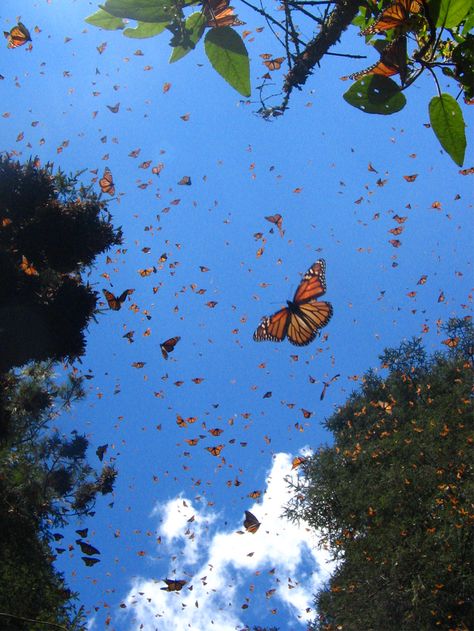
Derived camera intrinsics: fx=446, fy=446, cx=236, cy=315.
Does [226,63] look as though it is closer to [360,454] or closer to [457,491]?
[457,491]

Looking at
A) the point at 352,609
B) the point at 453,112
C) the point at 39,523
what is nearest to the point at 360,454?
the point at 352,609

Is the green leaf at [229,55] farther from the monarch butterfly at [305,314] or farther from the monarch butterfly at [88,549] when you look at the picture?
the monarch butterfly at [88,549]

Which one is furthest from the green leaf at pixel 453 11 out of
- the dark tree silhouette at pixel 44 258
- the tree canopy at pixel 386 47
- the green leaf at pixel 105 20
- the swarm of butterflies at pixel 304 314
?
the dark tree silhouette at pixel 44 258

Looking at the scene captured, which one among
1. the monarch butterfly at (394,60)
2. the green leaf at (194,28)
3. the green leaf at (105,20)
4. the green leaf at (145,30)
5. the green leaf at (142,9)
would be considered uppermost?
the green leaf at (194,28)

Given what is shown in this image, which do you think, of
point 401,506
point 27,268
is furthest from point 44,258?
point 401,506

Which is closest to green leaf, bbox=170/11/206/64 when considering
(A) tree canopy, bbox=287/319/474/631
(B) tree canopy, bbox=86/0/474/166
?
(B) tree canopy, bbox=86/0/474/166

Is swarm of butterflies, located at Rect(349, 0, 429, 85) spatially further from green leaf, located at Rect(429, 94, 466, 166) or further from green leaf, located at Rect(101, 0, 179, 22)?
green leaf, located at Rect(101, 0, 179, 22)
